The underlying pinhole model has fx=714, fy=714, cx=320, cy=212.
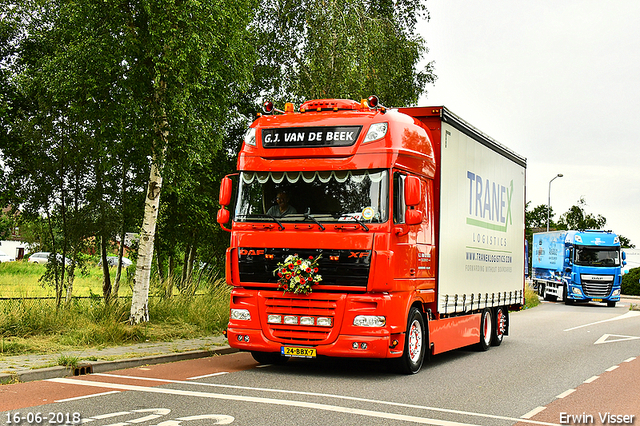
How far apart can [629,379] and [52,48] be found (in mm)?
14541

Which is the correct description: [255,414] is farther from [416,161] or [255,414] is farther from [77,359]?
[416,161]

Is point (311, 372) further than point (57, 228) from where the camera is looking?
No

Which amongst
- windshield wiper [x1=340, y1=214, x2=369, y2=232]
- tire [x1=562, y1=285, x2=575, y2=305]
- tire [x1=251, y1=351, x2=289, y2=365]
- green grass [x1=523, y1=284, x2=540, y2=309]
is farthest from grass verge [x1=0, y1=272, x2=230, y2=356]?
tire [x1=562, y1=285, x2=575, y2=305]

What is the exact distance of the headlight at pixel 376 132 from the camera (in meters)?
10.6

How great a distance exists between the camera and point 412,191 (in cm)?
1020

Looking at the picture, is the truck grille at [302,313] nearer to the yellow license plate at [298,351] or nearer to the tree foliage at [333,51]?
the yellow license plate at [298,351]

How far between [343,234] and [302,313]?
1.30 meters

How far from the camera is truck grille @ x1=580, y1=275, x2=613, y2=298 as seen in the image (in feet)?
119

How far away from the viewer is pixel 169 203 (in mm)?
21625

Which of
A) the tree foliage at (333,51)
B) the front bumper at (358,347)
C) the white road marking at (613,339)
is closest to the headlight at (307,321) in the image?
the front bumper at (358,347)

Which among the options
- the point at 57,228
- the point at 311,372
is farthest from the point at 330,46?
the point at 311,372

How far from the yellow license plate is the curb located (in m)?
2.25

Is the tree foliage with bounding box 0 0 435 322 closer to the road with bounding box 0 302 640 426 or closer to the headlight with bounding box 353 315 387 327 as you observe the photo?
the road with bounding box 0 302 640 426

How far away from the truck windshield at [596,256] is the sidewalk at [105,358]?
27.1m
